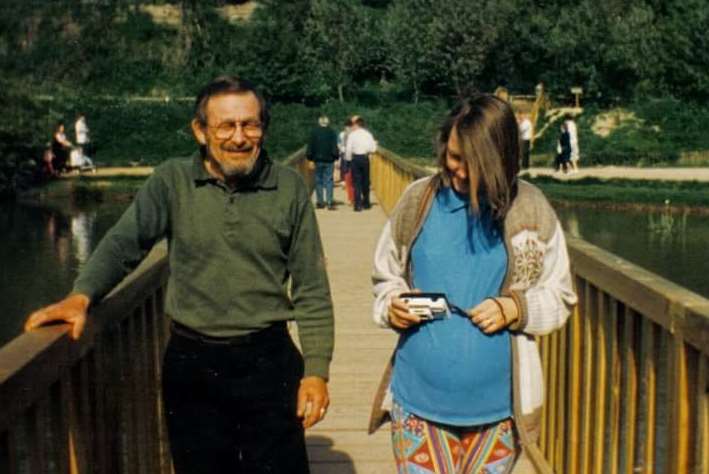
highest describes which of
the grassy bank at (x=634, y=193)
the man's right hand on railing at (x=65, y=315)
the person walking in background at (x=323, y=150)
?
the man's right hand on railing at (x=65, y=315)

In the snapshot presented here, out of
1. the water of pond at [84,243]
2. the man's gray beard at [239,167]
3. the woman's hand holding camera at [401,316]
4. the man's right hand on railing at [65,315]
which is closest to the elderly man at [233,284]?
the man's gray beard at [239,167]

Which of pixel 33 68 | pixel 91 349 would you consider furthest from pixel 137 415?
pixel 33 68

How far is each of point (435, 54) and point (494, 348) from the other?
54878mm

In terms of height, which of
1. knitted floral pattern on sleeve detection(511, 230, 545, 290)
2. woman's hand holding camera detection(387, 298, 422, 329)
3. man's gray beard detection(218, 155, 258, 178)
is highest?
man's gray beard detection(218, 155, 258, 178)

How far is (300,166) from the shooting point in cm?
1934

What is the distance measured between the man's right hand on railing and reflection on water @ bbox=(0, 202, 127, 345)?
1146cm

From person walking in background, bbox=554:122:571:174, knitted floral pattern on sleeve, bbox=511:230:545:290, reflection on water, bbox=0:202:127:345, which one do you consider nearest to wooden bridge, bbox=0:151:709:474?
knitted floral pattern on sleeve, bbox=511:230:545:290

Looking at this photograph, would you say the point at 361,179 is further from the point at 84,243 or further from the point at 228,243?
the point at 228,243

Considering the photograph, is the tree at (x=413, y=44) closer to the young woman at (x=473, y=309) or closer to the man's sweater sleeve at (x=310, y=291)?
the man's sweater sleeve at (x=310, y=291)

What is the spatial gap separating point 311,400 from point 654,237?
20340 mm

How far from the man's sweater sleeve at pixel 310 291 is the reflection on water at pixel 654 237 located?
44.8 feet

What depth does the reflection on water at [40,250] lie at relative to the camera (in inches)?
685

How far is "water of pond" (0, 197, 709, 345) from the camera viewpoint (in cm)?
1792

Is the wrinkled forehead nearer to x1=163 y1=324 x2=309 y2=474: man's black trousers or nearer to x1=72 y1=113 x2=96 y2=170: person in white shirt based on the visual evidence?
x1=163 y1=324 x2=309 y2=474: man's black trousers
